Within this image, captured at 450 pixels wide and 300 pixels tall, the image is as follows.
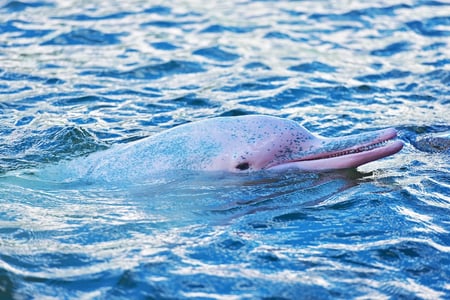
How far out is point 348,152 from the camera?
8352mm

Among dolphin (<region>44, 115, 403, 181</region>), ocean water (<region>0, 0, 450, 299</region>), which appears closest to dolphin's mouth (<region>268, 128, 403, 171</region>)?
dolphin (<region>44, 115, 403, 181</region>)

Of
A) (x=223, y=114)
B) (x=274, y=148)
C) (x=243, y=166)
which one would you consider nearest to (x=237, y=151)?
(x=243, y=166)

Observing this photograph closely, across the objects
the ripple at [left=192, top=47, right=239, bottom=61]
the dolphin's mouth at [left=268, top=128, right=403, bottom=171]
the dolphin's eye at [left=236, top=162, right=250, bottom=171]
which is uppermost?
the dolphin's mouth at [left=268, top=128, right=403, bottom=171]

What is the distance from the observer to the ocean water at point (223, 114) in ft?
21.4

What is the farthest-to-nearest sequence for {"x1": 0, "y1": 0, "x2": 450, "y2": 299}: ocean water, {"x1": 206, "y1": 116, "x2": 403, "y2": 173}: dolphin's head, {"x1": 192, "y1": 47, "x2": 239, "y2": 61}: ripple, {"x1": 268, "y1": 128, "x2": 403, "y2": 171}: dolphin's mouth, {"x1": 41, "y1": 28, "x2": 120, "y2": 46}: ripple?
{"x1": 41, "y1": 28, "x2": 120, "y2": 46}: ripple
{"x1": 192, "y1": 47, "x2": 239, "y2": 61}: ripple
{"x1": 206, "y1": 116, "x2": 403, "y2": 173}: dolphin's head
{"x1": 268, "y1": 128, "x2": 403, "y2": 171}: dolphin's mouth
{"x1": 0, "y1": 0, "x2": 450, "y2": 299}: ocean water

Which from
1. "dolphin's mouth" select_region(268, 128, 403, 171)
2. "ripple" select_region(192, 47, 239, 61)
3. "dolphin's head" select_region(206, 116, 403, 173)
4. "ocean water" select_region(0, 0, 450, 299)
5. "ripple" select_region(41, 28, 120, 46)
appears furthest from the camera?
"ripple" select_region(41, 28, 120, 46)

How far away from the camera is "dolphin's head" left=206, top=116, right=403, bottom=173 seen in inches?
332

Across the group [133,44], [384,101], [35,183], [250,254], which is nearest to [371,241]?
[250,254]

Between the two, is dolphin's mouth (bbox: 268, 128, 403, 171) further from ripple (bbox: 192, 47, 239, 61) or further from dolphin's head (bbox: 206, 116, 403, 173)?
ripple (bbox: 192, 47, 239, 61)

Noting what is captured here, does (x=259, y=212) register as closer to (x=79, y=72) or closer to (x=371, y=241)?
(x=371, y=241)

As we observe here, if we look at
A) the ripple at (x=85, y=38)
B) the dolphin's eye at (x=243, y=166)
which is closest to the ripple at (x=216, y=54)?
the ripple at (x=85, y=38)

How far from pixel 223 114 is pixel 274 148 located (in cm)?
312

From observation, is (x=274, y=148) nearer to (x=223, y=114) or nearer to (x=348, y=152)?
(x=348, y=152)

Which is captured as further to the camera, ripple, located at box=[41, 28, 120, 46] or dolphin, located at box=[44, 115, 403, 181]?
ripple, located at box=[41, 28, 120, 46]
